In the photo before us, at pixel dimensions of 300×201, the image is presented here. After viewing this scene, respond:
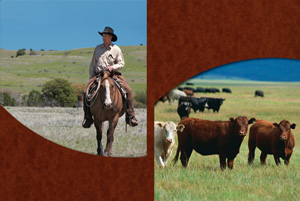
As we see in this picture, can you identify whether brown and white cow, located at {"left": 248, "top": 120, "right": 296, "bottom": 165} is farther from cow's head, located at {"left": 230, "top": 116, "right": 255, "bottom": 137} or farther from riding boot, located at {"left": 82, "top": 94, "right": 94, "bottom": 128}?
riding boot, located at {"left": 82, "top": 94, "right": 94, "bottom": 128}

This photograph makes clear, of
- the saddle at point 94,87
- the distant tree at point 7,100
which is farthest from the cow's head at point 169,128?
the distant tree at point 7,100

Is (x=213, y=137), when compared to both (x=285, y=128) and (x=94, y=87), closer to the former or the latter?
(x=285, y=128)

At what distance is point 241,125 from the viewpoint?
781 centimetres

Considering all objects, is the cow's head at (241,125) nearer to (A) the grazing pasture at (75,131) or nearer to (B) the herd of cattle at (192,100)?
(B) the herd of cattle at (192,100)

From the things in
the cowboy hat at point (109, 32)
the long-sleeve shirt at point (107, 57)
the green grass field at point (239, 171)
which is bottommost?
the green grass field at point (239, 171)

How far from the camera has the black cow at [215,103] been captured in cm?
841

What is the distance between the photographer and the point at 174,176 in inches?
292

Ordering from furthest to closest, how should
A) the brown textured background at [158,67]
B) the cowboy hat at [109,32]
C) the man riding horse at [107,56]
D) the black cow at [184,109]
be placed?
the black cow at [184,109], the man riding horse at [107,56], the cowboy hat at [109,32], the brown textured background at [158,67]

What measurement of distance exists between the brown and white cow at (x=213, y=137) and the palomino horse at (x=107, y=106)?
4.17ft

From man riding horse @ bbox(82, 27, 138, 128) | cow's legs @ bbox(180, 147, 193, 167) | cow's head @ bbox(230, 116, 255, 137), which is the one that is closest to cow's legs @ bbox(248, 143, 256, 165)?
cow's head @ bbox(230, 116, 255, 137)

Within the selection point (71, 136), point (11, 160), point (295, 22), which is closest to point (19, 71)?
point (71, 136)

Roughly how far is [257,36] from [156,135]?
8.41 ft

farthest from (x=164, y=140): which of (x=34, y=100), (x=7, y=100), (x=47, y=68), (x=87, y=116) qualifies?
(x=47, y=68)

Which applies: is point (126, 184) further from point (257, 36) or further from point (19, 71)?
point (19, 71)
